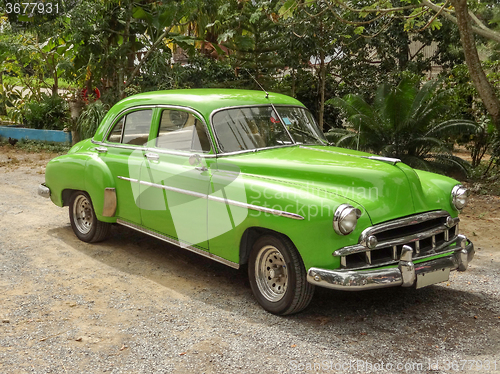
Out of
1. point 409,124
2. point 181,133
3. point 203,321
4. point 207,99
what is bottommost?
point 203,321

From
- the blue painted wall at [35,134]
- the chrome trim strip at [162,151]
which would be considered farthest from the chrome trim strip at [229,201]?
the blue painted wall at [35,134]

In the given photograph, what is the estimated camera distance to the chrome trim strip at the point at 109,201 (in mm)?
5875

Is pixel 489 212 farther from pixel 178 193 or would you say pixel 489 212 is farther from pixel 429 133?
pixel 178 193

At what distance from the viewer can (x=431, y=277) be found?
4164 mm

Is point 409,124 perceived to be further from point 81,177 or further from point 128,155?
point 81,177

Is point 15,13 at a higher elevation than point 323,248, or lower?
higher

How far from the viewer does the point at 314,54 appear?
1315 centimetres

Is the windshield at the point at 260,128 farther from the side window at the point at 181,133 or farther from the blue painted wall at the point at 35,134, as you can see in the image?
the blue painted wall at the point at 35,134

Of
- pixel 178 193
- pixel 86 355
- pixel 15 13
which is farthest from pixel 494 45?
pixel 15 13

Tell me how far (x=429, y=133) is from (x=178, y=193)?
20.3 ft

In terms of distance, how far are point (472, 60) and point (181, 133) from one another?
5.71 meters

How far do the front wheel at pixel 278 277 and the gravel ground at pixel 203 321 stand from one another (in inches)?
5.7

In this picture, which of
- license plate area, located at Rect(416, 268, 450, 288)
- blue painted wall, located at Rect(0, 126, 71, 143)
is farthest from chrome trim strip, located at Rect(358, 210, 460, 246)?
blue painted wall, located at Rect(0, 126, 71, 143)

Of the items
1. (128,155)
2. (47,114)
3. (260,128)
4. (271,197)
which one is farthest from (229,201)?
(47,114)
